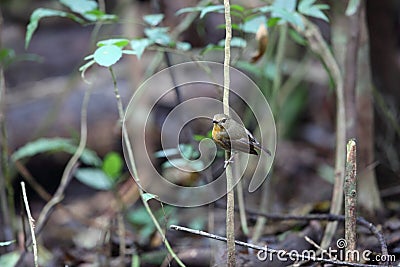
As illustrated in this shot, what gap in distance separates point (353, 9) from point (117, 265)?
99 cm

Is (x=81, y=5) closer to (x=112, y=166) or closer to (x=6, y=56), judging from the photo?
(x=6, y=56)

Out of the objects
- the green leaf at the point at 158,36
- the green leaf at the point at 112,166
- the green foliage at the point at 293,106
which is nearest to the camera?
the green leaf at the point at 158,36

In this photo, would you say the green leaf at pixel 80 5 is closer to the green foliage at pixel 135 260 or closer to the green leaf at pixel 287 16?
the green leaf at pixel 287 16

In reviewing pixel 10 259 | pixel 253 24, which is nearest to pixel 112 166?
pixel 10 259

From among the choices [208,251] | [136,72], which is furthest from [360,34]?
[136,72]

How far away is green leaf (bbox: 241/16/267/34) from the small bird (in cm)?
45

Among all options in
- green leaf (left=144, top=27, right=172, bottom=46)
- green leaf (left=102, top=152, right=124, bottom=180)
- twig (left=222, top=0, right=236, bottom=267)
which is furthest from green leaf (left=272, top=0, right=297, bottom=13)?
green leaf (left=102, top=152, right=124, bottom=180)

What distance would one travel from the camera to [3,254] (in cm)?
171

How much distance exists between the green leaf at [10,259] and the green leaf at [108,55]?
698mm

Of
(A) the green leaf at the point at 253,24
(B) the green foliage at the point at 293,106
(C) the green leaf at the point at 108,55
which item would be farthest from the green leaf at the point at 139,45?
(B) the green foliage at the point at 293,106

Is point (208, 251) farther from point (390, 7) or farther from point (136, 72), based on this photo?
point (390, 7)

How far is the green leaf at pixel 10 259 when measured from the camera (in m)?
1.54

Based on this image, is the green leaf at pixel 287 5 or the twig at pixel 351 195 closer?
the twig at pixel 351 195

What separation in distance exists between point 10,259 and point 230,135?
89cm
